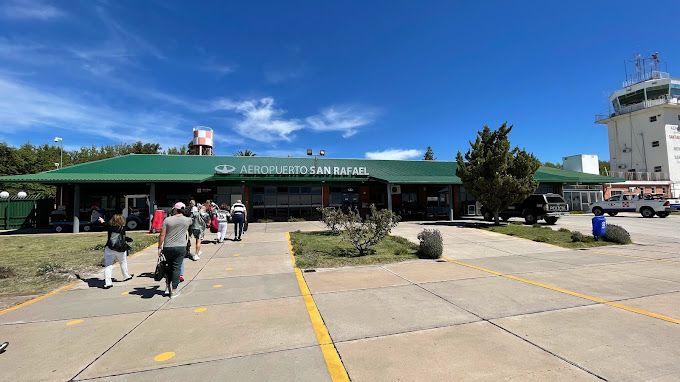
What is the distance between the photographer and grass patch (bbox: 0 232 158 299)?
6.82 m

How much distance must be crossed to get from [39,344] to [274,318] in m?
2.87

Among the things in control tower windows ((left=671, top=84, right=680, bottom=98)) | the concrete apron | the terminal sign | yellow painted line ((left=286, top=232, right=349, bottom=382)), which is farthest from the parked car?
control tower windows ((left=671, top=84, right=680, bottom=98))

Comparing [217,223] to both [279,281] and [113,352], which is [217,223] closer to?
[279,281]

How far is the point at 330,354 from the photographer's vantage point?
11.6ft

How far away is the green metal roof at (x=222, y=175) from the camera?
19484 millimetres

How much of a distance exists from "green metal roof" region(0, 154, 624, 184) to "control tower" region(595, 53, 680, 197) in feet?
67.8

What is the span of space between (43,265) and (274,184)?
55.2 ft

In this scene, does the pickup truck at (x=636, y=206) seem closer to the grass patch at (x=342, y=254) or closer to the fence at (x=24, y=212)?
the grass patch at (x=342, y=254)

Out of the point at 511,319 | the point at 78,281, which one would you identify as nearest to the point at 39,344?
the point at 78,281

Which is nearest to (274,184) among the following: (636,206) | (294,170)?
(294,170)

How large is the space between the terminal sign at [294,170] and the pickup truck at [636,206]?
776 inches

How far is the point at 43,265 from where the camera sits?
862cm

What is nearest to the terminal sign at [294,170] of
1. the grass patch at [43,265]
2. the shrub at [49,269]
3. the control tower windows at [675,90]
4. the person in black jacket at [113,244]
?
the grass patch at [43,265]

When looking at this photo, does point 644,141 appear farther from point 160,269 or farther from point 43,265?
point 43,265
